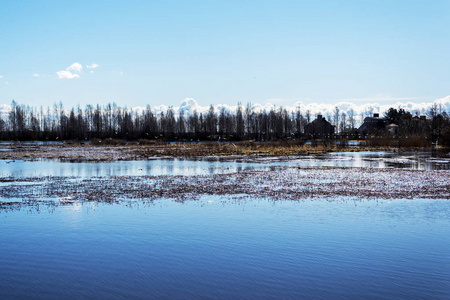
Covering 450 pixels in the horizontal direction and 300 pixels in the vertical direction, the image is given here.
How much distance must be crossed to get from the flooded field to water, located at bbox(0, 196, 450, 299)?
0.03m

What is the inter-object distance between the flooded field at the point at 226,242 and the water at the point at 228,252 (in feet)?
0.10

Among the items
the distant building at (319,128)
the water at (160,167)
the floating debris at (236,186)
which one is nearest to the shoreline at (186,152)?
the water at (160,167)

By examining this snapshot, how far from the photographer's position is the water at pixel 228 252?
8750 mm

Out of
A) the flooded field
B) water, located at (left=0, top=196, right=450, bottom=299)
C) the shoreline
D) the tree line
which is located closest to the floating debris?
the flooded field

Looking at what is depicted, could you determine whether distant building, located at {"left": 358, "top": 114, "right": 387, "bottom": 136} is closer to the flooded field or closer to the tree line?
the tree line

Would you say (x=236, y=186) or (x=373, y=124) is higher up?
(x=373, y=124)

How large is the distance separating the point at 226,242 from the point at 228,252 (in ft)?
3.11

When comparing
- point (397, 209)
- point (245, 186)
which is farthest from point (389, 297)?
point (245, 186)

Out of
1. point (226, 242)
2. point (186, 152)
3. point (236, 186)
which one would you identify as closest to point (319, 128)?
point (186, 152)

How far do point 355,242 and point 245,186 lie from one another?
11723 millimetres

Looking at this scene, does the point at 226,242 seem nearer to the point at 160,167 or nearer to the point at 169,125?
the point at 160,167

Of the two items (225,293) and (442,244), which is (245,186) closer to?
(442,244)

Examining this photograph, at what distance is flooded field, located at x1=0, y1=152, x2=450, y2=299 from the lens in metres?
8.86

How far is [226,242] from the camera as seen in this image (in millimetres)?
12133
